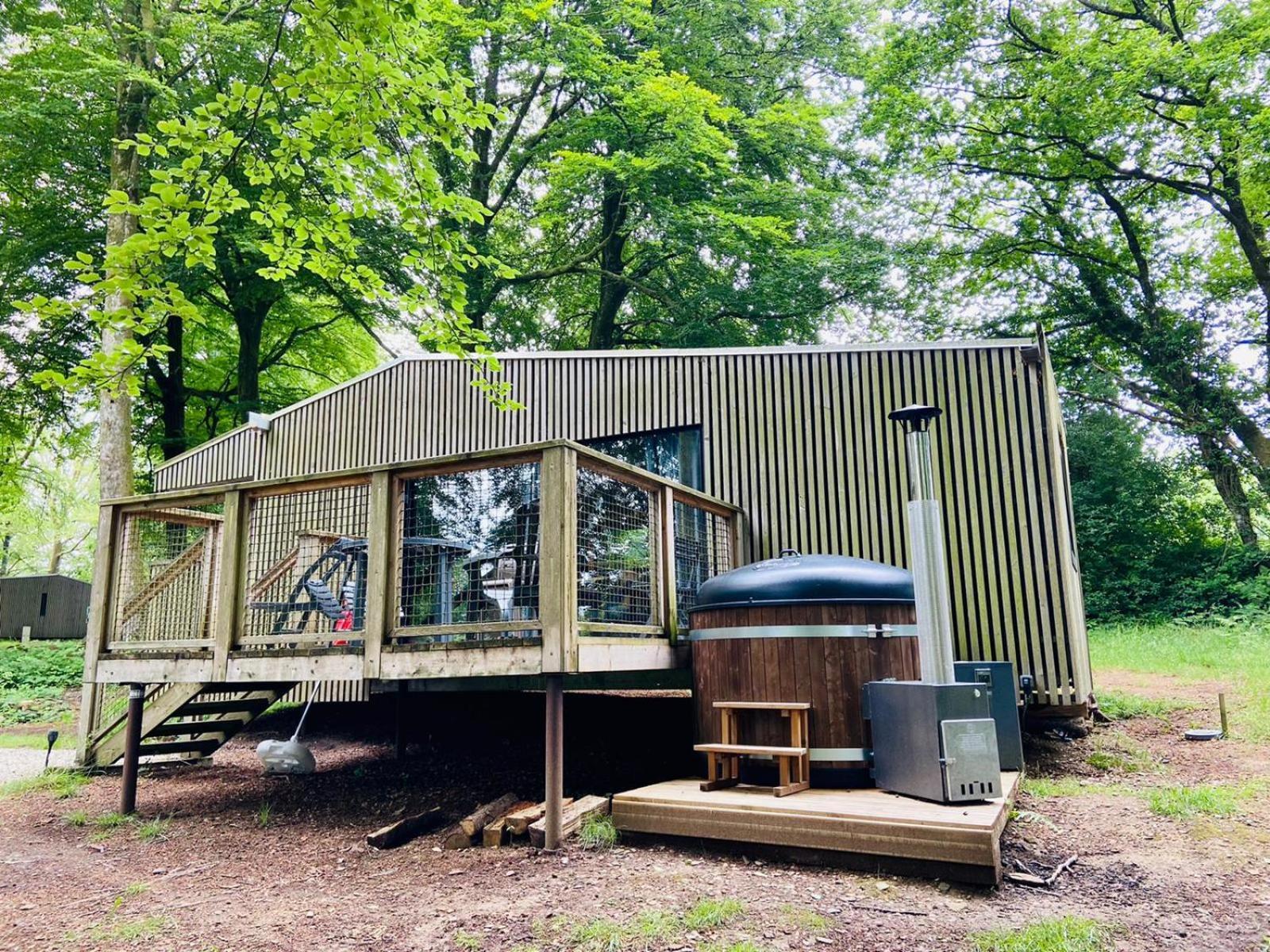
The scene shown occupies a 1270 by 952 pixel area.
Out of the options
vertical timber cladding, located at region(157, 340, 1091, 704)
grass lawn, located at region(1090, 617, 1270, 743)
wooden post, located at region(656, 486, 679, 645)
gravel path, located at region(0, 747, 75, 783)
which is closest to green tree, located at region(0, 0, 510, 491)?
wooden post, located at region(656, 486, 679, 645)

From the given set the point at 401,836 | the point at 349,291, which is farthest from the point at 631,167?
the point at 401,836

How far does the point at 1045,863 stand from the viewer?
13.7ft

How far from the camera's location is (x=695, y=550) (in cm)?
732

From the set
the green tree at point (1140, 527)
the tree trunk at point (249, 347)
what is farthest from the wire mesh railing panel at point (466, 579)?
the green tree at point (1140, 527)

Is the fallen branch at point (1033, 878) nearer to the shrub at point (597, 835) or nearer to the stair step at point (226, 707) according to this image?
the shrub at point (597, 835)

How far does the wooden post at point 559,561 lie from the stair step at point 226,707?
14.2ft

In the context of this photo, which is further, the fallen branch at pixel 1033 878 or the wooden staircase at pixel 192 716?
the wooden staircase at pixel 192 716

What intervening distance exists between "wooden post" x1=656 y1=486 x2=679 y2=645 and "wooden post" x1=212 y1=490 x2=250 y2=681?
3114 millimetres

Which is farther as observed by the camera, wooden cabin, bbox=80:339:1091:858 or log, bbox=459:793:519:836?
wooden cabin, bbox=80:339:1091:858

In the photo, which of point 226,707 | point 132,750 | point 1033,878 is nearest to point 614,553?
point 1033,878

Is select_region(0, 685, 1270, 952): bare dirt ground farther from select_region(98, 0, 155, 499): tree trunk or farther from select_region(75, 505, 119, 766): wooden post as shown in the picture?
select_region(98, 0, 155, 499): tree trunk

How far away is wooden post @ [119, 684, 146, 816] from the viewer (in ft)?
21.5

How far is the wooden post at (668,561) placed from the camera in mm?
6230

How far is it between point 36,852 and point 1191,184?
19.9 m
